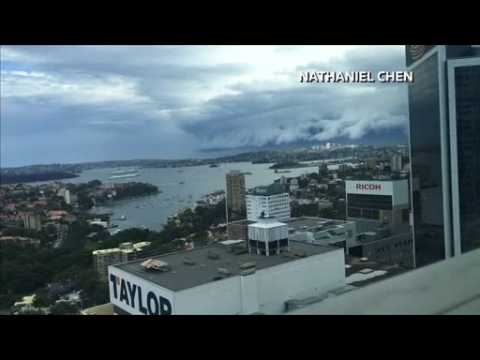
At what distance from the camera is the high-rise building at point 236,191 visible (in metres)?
6.10

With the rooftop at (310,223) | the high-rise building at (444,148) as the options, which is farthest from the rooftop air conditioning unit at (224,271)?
the high-rise building at (444,148)

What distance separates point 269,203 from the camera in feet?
19.5

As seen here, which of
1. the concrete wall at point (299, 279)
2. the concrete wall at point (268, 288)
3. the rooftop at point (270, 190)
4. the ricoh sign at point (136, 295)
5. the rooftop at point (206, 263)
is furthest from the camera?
the rooftop at point (270, 190)

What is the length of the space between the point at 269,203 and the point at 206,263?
1291 millimetres

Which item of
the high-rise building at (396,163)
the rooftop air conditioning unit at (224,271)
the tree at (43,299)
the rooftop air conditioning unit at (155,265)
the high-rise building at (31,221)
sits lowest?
the tree at (43,299)

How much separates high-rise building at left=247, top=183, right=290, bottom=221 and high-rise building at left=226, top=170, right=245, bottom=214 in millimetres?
139

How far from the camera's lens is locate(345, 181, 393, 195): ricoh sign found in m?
6.82

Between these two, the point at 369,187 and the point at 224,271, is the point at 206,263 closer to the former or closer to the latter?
the point at 224,271

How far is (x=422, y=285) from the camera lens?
2.40 feet

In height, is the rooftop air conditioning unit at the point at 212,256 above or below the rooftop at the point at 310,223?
below

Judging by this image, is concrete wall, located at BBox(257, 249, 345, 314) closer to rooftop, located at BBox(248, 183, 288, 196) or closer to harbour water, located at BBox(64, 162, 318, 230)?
rooftop, located at BBox(248, 183, 288, 196)

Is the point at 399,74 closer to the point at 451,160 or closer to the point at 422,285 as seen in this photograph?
the point at 451,160

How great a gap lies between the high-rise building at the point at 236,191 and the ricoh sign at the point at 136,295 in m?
1.71

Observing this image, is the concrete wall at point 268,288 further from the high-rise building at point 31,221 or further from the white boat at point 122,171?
the high-rise building at point 31,221
